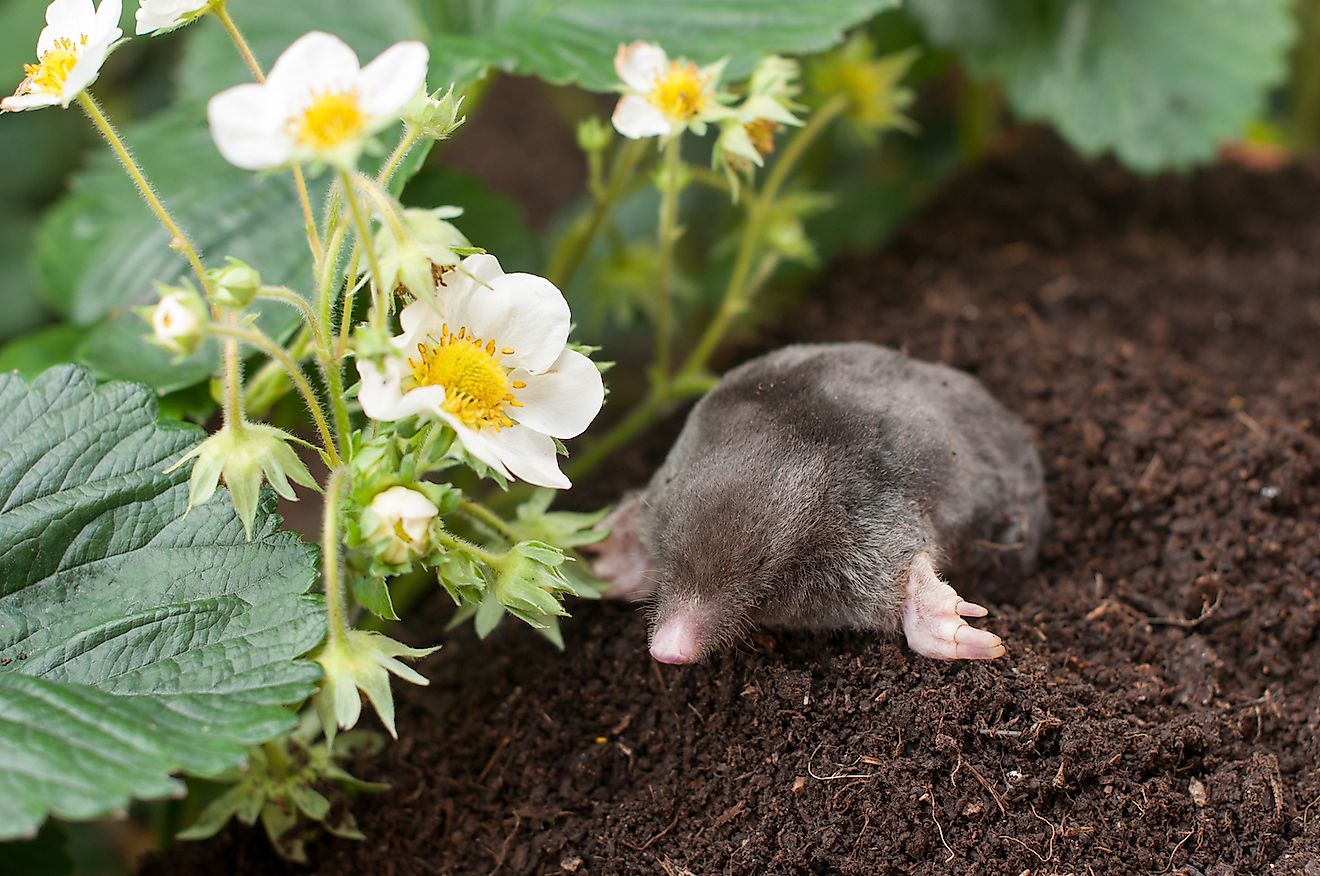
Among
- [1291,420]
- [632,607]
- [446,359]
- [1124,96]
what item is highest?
[446,359]

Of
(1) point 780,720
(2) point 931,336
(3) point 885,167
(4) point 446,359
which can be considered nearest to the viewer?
(4) point 446,359

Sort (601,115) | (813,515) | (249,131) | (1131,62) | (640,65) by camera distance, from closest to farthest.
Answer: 1. (249,131)
2. (813,515)
3. (640,65)
4. (1131,62)
5. (601,115)

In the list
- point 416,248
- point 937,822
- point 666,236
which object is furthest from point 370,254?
point 937,822

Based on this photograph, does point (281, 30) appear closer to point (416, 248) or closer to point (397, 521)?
point (416, 248)

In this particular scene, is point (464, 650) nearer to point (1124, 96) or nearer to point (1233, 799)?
point (1233, 799)

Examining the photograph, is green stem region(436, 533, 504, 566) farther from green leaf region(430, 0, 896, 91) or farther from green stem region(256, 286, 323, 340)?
green leaf region(430, 0, 896, 91)

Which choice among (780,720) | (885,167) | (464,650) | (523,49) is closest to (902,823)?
(780,720)
